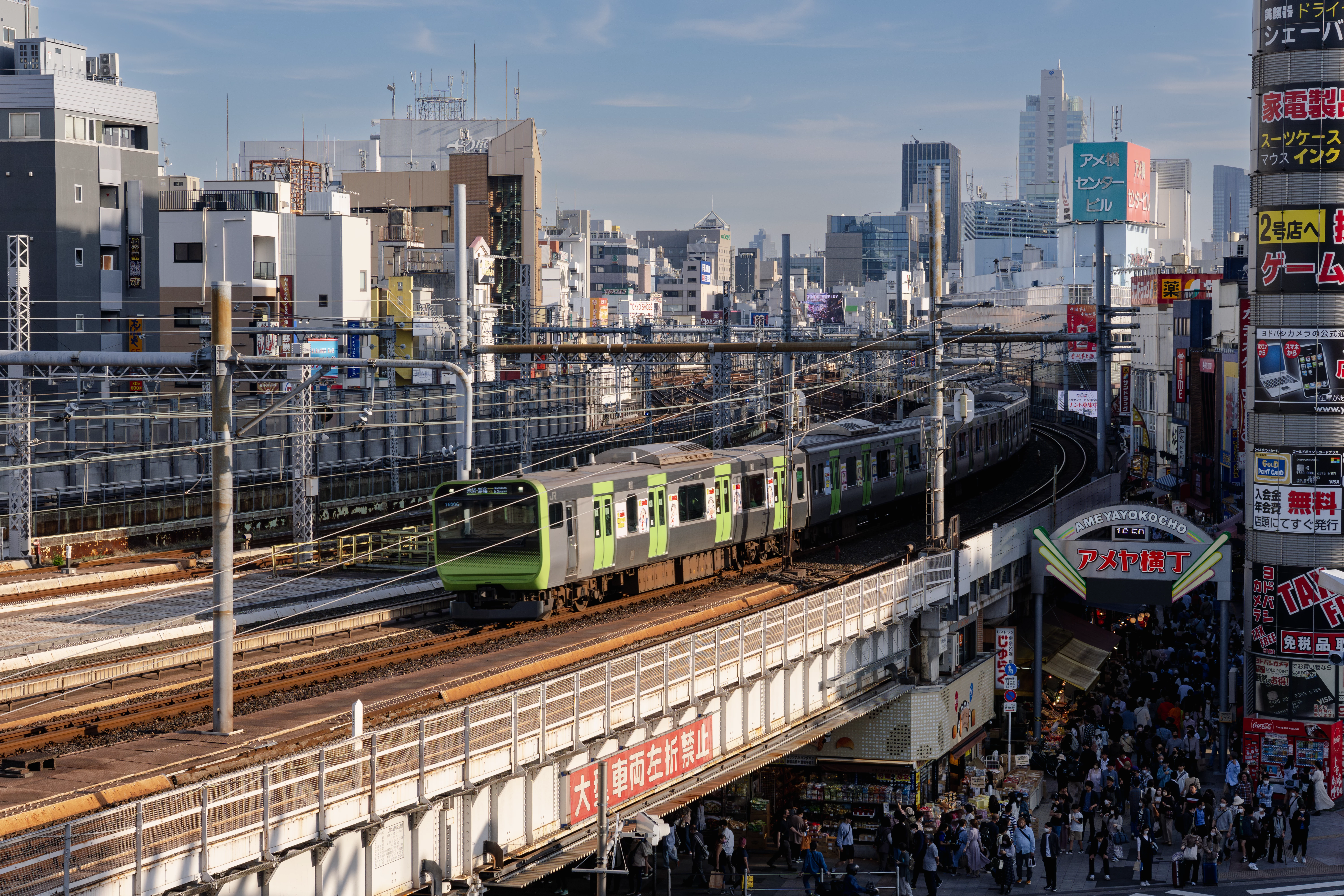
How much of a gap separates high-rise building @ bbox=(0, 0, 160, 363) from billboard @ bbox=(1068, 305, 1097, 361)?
31.1m

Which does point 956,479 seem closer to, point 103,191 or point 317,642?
point 317,642

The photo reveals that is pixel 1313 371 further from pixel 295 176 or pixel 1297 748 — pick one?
pixel 295 176

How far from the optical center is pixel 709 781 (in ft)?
65.6

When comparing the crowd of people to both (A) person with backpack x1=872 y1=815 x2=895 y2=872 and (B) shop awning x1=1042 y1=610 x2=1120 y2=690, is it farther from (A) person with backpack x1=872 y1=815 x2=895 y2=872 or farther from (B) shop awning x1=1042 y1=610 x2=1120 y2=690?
(B) shop awning x1=1042 y1=610 x2=1120 y2=690

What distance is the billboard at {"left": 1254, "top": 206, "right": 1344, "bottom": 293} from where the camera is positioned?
2967 cm

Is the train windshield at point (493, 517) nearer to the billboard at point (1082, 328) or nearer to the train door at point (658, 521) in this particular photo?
the train door at point (658, 521)

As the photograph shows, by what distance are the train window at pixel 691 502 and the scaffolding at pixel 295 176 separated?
157 ft

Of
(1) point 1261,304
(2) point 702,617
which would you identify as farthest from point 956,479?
(2) point 702,617

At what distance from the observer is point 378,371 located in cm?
4012

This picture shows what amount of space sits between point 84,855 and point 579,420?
57.6 m

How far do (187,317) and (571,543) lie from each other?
43.2 metres

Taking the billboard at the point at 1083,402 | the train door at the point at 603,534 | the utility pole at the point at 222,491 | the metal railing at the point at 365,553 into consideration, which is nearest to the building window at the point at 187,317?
the metal railing at the point at 365,553

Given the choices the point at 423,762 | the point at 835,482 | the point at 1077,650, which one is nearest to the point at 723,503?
the point at 835,482

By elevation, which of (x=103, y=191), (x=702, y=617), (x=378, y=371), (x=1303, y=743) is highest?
(x=103, y=191)
